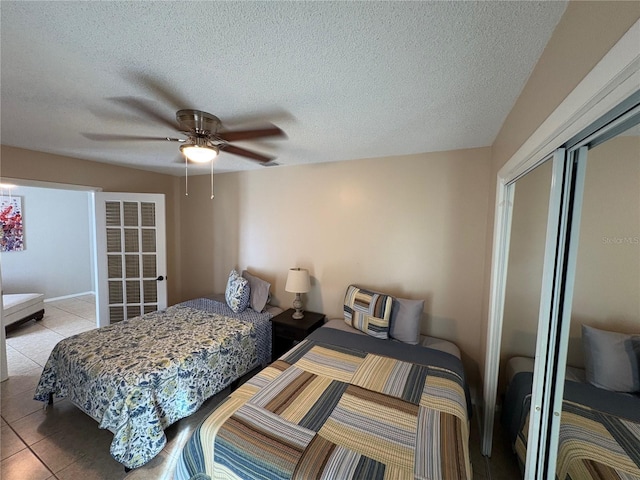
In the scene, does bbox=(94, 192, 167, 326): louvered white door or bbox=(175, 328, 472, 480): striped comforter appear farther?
bbox=(94, 192, 167, 326): louvered white door

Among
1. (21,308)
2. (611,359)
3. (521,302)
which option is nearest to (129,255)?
(21,308)

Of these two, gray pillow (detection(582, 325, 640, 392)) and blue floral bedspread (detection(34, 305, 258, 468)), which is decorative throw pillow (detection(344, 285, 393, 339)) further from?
gray pillow (detection(582, 325, 640, 392))

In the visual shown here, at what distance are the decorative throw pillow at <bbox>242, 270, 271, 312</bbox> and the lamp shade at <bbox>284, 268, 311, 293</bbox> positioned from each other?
39cm

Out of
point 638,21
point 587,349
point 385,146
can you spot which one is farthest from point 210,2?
point 587,349

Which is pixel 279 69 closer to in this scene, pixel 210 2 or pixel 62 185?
pixel 210 2

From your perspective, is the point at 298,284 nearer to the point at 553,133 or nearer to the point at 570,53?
the point at 553,133

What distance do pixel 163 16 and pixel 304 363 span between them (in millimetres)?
2013

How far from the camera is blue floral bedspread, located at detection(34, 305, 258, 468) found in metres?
1.69

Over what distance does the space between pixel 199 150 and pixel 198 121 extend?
18 cm

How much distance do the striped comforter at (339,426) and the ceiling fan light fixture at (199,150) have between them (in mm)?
1506

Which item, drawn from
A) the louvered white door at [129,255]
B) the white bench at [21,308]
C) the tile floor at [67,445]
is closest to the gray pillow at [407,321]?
the tile floor at [67,445]

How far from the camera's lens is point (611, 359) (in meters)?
1.06

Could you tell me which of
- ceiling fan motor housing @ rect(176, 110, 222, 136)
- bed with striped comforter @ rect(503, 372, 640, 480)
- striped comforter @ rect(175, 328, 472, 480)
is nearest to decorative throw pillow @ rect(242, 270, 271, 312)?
striped comforter @ rect(175, 328, 472, 480)

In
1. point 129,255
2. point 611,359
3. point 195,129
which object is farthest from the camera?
point 129,255
